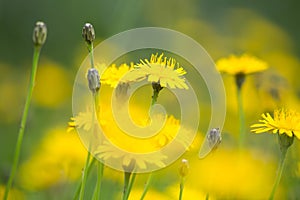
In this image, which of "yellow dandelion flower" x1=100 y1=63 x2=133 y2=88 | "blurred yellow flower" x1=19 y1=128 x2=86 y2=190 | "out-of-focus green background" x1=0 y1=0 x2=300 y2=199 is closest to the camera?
"yellow dandelion flower" x1=100 y1=63 x2=133 y2=88

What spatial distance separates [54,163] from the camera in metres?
1.58

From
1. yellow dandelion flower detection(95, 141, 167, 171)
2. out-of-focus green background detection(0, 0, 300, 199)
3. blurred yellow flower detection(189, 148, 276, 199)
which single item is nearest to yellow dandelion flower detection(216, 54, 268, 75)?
blurred yellow flower detection(189, 148, 276, 199)

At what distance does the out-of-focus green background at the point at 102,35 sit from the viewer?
2.55 metres

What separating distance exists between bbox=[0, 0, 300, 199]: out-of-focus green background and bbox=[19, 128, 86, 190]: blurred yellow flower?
480 millimetres

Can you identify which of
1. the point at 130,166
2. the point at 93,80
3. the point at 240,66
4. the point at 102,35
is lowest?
the point at 130,166

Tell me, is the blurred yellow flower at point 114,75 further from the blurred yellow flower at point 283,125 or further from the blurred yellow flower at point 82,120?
the blurred yellow flower at point 283,125

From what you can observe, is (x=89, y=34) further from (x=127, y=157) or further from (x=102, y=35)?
(x=102, y=35)

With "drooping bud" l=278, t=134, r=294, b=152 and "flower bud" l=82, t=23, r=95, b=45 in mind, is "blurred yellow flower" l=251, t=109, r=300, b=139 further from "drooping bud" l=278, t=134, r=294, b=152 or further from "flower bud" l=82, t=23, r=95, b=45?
"flower bud" l=82, t=23, r=95, b=45

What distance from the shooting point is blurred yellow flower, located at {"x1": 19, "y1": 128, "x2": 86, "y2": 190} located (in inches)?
57.7

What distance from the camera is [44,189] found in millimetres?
1478

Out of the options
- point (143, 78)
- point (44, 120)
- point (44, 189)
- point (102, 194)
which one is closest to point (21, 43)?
point (44, 120)

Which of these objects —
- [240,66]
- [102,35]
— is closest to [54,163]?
[240,66]

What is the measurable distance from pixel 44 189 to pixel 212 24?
257 cm

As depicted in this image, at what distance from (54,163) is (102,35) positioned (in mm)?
1889
